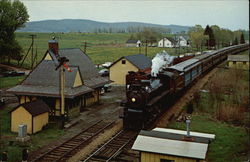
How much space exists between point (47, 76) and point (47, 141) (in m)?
7.58

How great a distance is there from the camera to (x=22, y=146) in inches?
663

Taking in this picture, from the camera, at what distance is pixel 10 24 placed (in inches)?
1007

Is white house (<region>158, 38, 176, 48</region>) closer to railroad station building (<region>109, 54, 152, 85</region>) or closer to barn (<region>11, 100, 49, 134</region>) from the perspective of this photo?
railroad station building (<region>109, 54, 152, 85</region>)

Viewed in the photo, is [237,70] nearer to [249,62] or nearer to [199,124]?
[249,62]

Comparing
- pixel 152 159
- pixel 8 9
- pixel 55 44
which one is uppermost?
pixel 8 9

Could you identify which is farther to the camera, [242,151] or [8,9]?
[8,9]

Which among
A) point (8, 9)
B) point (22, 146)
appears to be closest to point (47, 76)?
point (8, 9)

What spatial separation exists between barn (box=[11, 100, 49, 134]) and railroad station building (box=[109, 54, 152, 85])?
17330 millimetres

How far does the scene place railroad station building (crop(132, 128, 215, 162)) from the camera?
10855mm

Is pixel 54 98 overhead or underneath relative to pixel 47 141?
overhead

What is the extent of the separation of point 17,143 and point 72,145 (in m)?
3.20

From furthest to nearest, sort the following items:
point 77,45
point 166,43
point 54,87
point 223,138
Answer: point 166,43 < point 77,45 < point 54,87 < point 223,138

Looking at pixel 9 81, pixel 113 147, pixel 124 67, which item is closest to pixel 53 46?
pixel 113 147

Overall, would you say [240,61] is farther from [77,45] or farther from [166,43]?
[166,43]
